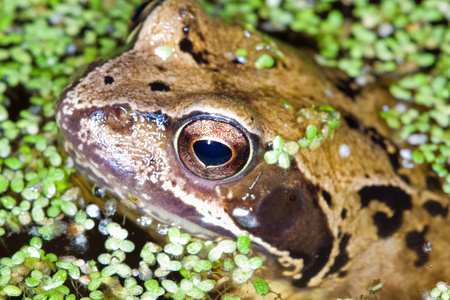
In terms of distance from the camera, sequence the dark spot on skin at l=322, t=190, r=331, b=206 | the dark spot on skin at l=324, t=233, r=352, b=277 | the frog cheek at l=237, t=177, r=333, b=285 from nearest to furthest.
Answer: the frog cheek at l=237, t=177, r=333, b=285
the dark spot on skin at l=322, t=190, r=331, b=206
the dark spot on skin at l=324, t=233, r=352, b=277

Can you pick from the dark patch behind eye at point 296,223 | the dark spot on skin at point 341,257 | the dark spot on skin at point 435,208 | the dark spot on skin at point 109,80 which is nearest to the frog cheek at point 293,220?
the dark patch behind eye at point 296,223

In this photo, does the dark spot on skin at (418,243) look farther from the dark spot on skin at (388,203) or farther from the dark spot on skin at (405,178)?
the dark spot on skin at (405,178)

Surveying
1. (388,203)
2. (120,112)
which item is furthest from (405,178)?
(120,112)

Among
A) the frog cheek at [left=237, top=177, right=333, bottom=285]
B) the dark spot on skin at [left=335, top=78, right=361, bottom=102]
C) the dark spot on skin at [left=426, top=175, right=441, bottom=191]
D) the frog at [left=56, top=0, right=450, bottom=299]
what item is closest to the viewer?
the frog at [left=56, top=0, right=450, bottom=299]

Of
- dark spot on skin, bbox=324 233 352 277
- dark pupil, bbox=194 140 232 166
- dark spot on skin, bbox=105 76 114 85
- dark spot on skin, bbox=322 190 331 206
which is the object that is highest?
dark spot on skin, bbox=105 76 114 85

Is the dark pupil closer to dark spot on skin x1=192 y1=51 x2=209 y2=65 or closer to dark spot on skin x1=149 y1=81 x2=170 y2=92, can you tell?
dark spot on skin x1=149 y1=81 x2=170 y2=92

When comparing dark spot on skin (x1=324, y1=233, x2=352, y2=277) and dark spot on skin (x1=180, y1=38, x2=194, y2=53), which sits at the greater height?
dark spot on skin (x1=180, y1=38, x2=194, y2=53)

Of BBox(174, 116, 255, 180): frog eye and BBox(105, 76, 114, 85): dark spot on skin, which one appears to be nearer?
BBox(174, 116, 255, 180): frog eye

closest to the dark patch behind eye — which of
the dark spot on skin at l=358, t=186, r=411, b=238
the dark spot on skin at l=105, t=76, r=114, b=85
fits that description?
the dark spot on skin at l=358, t=186, r=411, b=238

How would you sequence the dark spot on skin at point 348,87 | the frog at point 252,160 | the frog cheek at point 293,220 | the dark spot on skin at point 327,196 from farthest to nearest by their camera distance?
the dark spot on skin at point 348,87 < the dark spot on skin at point 327,196 < the frog cheek at point 293,220 < the frog at point 252,160
